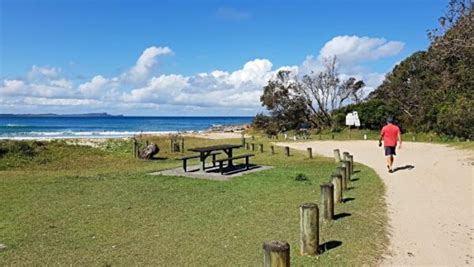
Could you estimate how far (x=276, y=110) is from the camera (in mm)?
44156

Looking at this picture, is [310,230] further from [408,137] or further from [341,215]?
[408,137]

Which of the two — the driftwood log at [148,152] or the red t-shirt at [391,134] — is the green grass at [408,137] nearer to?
the red t-shirt at [391,134]

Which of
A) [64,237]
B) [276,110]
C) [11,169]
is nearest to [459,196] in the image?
[64,237]

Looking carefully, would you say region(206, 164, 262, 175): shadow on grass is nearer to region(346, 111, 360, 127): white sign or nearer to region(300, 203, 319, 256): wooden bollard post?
region(300, 203, 319, 256): wooden bollard post

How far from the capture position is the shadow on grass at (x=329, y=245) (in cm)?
583

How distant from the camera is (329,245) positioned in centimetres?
600

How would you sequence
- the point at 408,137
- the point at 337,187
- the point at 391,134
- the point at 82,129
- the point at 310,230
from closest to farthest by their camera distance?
the point at 310,230, the point at 337,187, the point at 391,134, the point at 408,137, the point at 82,129

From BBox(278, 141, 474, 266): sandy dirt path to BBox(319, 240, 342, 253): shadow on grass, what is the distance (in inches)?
27.8

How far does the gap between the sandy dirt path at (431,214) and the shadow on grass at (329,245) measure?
27.8 inches

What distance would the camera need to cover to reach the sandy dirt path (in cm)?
559

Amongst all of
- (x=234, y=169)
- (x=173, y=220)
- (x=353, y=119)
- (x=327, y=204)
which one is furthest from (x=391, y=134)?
(x=353, y=119)

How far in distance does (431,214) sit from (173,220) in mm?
4815

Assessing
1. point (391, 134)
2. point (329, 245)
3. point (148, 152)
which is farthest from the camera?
point (148, 152)

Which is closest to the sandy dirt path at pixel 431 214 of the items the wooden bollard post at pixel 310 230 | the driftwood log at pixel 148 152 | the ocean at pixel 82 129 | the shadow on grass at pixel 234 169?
the wooden bollard post at pixel 310 230
